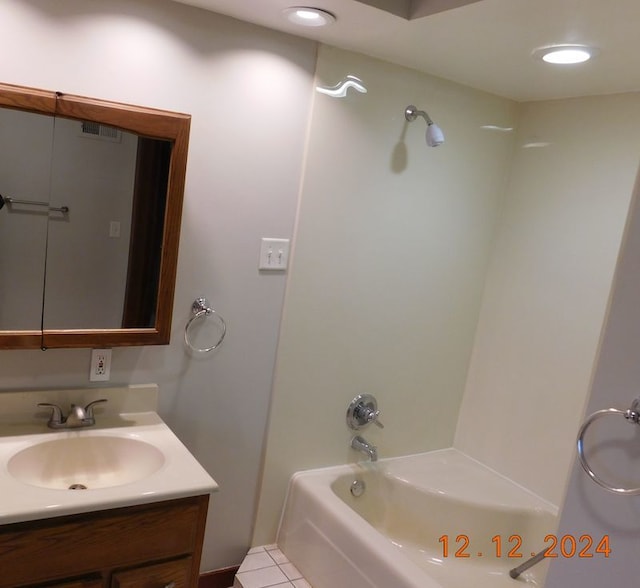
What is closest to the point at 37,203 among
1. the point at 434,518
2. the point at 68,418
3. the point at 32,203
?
the point at 32,203

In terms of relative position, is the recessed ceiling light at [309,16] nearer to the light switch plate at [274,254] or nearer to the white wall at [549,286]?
the light switch plate at [274,254]

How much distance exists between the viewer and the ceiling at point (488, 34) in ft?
4.94

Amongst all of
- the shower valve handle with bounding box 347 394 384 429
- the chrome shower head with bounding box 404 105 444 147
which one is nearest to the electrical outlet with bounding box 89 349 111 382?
the shower valve handle with bounding box 347 394 384 429

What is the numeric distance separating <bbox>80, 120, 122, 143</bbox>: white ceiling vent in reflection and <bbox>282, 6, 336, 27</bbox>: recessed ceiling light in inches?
23.4

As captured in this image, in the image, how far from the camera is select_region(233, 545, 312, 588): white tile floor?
6.80 feet

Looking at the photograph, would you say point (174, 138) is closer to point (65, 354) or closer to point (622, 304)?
point (65, 354)

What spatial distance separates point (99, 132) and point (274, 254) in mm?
688

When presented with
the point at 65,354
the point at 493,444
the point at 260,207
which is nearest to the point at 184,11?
the point at 260,207

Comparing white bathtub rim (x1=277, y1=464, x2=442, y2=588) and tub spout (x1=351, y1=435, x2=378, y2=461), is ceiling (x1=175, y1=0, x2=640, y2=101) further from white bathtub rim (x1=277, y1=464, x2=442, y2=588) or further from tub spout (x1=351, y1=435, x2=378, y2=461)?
white bathtub rim (x1=277, y1=464, x2=442, y2=588)

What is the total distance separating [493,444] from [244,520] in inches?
43.1

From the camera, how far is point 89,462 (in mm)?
1720

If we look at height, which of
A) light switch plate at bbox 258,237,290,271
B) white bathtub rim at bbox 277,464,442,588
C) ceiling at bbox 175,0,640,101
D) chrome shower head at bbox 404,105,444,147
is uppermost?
ceiling at bbox 175,0,640,101

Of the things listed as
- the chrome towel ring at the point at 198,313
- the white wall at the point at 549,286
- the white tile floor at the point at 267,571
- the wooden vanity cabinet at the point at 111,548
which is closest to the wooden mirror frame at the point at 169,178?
the chrome towel ring at the point at 198,313

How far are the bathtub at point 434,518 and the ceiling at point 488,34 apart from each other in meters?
1.55
